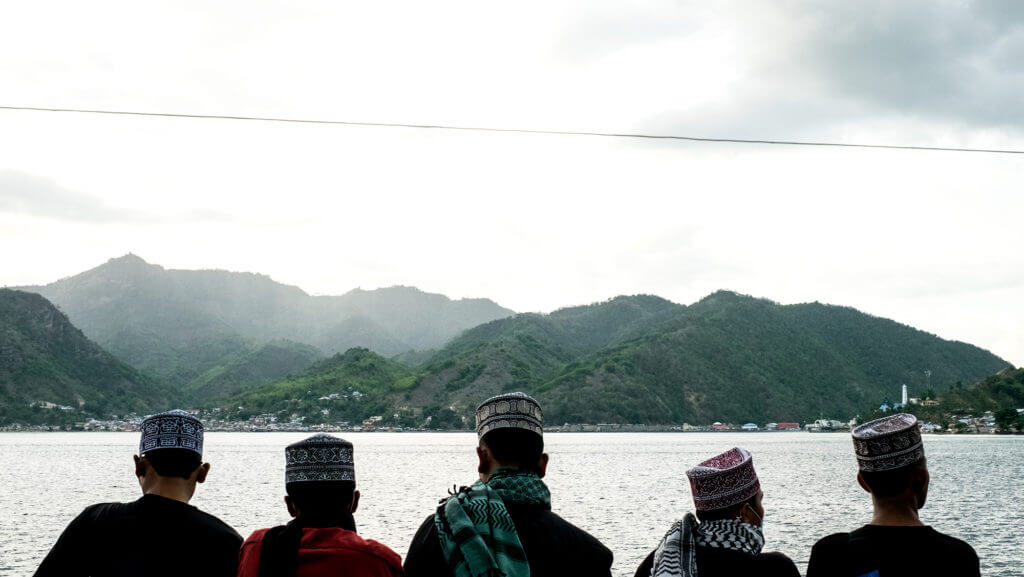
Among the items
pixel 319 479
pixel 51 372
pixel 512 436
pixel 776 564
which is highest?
pixel 51 372

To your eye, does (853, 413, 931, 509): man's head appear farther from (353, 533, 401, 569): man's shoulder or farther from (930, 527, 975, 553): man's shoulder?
(353, 533, 401, 569): man's shoulder

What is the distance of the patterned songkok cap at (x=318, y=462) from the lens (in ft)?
12.4

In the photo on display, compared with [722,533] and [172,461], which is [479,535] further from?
[172,461]

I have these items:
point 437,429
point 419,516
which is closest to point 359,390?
point 437,429

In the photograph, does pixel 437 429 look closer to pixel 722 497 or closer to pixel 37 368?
pixel 37 368

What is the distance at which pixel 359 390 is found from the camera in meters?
197

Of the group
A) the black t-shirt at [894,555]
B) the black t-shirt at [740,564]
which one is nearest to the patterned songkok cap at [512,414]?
the black t-shirt at [740,564]

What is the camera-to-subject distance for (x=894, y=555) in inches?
144

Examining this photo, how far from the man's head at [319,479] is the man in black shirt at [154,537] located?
702 mm

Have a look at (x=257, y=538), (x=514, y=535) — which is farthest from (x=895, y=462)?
(x=257, y=538)

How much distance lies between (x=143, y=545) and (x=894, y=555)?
3.25 meters

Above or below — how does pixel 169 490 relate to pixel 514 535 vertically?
above

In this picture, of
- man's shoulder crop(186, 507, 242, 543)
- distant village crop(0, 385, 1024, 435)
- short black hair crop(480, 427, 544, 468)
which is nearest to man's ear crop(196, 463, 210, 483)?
man's shoulder crop(186, 507, 242, 543)

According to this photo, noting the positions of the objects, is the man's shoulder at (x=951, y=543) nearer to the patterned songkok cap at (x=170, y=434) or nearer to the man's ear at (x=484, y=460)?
the man's ear at (x=484, y=460)
